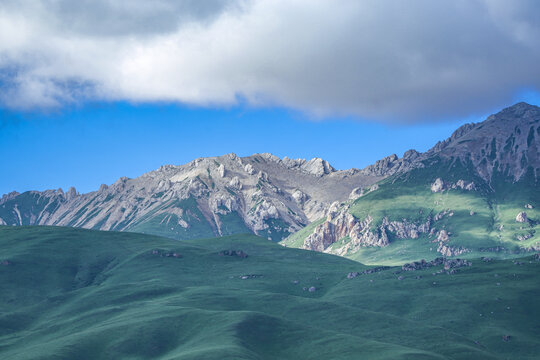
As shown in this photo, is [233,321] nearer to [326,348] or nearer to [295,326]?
[295,326]

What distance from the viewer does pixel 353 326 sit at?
199875 millimetres

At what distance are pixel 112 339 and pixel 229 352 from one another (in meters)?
46.1

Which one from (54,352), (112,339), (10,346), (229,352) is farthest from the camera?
(10,346)

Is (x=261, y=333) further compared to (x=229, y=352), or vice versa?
(x=261, y=333)

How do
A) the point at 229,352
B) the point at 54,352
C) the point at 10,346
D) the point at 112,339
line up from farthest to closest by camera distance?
1. the point at 10,346
2. the point at 112,339
3. the point at 54,352
4. the point at 229,352

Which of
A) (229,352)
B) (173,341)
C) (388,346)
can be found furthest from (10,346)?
(388,346)

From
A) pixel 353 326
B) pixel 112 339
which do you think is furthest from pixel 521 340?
pixel 112 339

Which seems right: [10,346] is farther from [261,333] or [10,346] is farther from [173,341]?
[261,333]

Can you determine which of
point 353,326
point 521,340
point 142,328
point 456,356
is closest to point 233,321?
point 142,328

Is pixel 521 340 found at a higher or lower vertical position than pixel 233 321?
lower

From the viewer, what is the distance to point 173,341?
18025cm

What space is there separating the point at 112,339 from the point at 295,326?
57.5m

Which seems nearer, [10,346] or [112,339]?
[112,339]

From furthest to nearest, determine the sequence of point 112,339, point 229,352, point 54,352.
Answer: point 112,339 → point 54,352 → point 229,352
